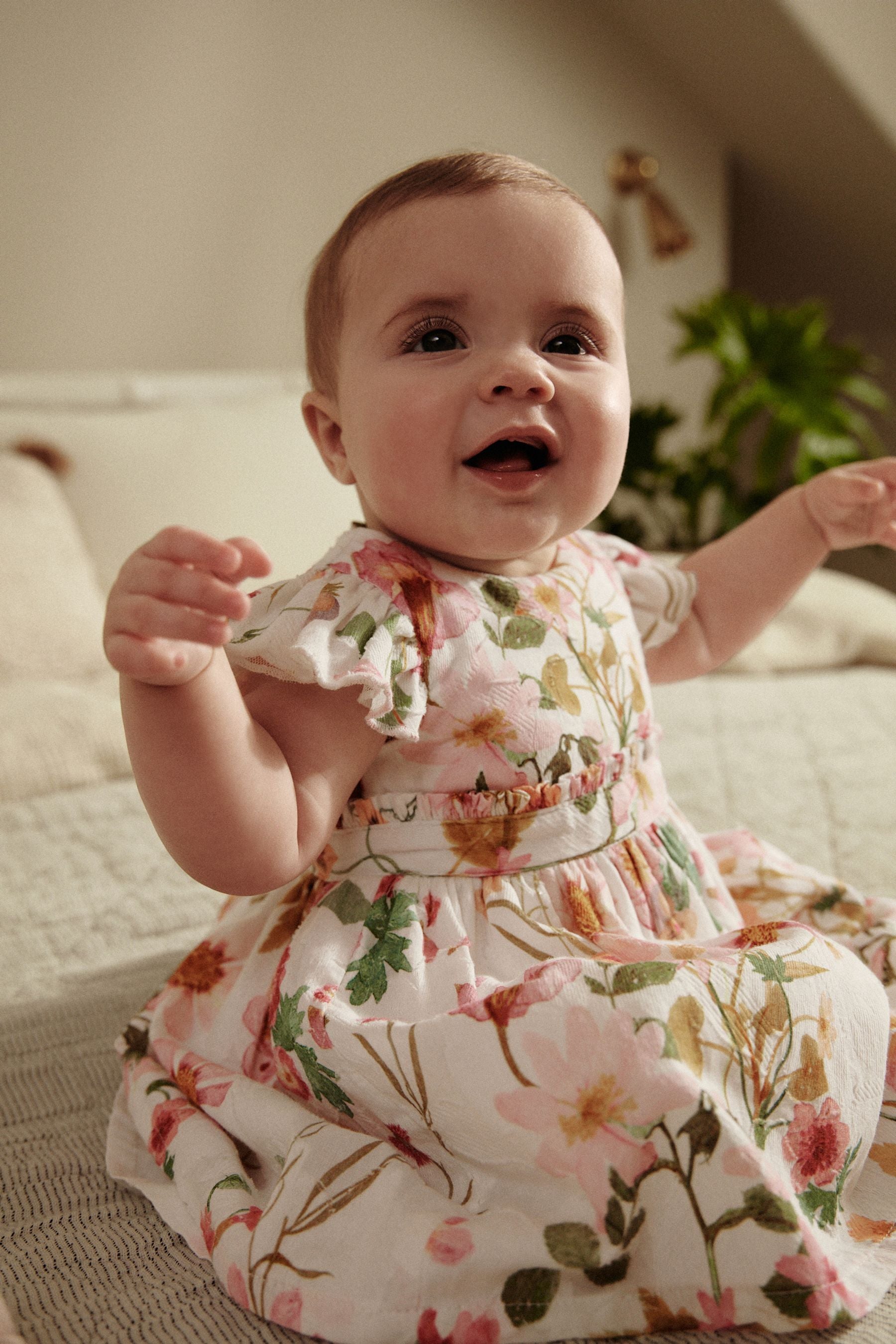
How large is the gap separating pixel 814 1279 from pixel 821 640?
60.0 inches

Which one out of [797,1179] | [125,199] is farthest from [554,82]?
[797,1179]

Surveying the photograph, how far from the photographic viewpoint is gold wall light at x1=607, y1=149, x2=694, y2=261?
2.85m

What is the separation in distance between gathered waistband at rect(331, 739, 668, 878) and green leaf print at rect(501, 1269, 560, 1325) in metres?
0.23

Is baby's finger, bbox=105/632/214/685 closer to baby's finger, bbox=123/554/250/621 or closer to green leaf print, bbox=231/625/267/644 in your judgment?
baby's finger, bbox=123/554/250/621

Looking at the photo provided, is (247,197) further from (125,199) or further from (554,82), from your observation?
(554,82)

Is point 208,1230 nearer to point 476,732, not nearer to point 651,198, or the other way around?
point 476,732

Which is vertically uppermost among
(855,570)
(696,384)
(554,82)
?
(554,82)

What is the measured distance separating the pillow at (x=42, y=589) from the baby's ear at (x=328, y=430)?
90cm

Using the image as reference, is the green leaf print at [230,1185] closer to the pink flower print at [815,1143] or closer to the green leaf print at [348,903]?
the green leaf print at [348,903]

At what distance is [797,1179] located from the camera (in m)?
0.54

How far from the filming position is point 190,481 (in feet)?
5.94

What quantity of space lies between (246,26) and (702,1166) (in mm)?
2371

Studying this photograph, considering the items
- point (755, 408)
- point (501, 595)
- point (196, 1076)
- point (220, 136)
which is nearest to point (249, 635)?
point (501, 595)

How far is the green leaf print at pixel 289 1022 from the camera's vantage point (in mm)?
617
